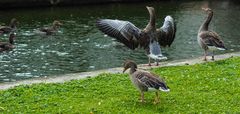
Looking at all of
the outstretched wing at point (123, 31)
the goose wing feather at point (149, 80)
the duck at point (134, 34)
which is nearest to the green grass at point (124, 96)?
the goose wing feather at point (149, 80)

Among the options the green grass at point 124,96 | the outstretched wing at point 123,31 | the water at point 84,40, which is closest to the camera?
the green grass at point 124,96

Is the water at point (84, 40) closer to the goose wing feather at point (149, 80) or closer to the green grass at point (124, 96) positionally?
the green grass at point (124, 96)

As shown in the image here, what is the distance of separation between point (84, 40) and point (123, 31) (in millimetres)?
10487

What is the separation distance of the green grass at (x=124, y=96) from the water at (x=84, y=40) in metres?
5.80

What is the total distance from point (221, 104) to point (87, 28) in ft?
63.1

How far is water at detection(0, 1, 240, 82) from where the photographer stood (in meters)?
20.9

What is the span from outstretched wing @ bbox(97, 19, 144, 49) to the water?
4206 millimetres

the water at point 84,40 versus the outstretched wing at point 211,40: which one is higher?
the outstretched wing at point 211,40

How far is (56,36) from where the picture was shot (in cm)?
2753

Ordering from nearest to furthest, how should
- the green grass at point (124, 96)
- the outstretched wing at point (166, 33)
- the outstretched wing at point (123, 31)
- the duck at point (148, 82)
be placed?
1. the duck at point (148, 82)
2. the green grass at point (124, 96)
3. the outstretched wing at point (123, 31)
4. the outstretched wing at point (166, 33)

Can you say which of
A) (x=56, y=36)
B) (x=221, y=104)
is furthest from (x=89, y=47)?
(x=221, y=104)

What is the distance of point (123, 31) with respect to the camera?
51.8 ft

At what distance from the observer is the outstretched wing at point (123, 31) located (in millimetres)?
15820

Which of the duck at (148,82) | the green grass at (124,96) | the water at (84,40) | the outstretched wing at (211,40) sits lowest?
the water at (84,40)
